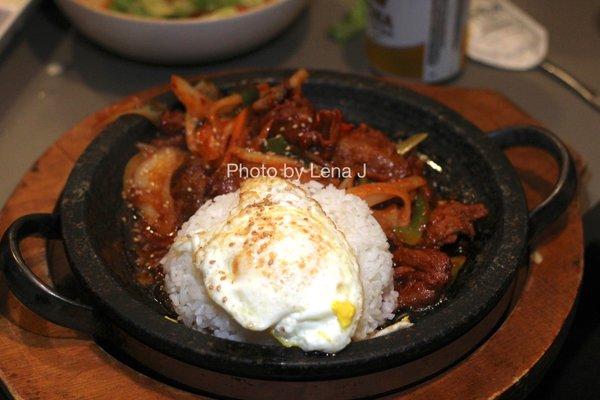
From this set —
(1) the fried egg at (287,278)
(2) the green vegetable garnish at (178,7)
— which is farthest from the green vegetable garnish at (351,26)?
(1) the fried egg at (287,278)

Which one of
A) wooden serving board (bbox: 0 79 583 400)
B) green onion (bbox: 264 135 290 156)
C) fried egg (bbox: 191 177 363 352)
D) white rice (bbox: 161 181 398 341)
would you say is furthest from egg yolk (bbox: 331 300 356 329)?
green onion (bbox: 264 135 290 156)

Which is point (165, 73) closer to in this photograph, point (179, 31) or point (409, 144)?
point (179, 31)

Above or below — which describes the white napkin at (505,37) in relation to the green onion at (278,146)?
below

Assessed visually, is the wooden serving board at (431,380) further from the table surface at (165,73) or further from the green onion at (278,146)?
the green onion at (278,146)

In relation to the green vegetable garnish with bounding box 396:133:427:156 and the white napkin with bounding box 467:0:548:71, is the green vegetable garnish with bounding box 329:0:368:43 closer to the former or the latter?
the white napkin with bounding box 467:0:548:71

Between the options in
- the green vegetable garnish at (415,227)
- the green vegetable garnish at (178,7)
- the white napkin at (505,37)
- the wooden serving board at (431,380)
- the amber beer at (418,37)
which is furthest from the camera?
the white napkin at (505,37)

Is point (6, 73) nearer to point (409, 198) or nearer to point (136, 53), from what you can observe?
point (136, 53)
